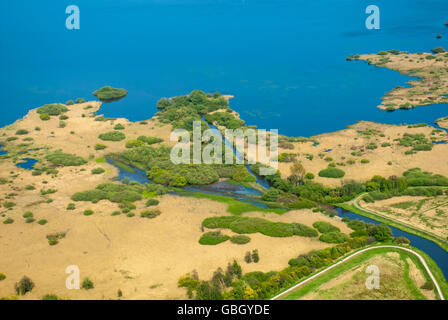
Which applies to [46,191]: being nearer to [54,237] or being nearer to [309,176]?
[54,237]

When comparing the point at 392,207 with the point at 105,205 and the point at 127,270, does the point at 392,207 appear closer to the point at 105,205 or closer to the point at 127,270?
the point at 127,270

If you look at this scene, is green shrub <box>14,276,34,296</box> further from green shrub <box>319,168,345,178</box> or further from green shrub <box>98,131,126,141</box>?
green shrub <box>98,131,126,141</box>

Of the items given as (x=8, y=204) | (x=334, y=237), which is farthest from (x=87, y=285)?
(x=334, y=237)

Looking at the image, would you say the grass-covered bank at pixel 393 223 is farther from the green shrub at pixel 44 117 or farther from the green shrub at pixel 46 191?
the green shrub at pixel 44 117

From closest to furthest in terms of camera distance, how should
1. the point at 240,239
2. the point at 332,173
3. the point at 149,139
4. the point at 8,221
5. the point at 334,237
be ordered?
the point at 334,237 → the point at 240,239 → the point at 8,221 → the point at 332,173 → the point at 149,139

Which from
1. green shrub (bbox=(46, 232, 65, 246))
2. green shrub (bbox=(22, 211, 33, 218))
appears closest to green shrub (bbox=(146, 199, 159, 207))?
green shrub (bbox=(46, 232, 65, 246))
